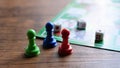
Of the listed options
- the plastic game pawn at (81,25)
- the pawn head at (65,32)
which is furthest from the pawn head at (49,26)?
the plastic game pawn at (81,25)

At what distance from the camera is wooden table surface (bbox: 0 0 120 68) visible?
0.81 meters

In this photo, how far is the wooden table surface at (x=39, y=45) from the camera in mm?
811

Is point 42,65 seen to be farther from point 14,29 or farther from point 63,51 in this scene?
point 14,29

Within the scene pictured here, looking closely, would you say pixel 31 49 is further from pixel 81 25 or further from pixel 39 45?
pixel 81 25

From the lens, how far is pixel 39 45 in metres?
0.92

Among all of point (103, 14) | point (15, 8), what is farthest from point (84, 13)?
point (15, 8)

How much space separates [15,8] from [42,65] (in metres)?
0.52

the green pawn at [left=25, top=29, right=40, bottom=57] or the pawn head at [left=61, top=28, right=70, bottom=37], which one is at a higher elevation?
the pawn head at [left=61, top=28, right=70, bottom=37]

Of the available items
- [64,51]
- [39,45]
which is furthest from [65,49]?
[39,45]

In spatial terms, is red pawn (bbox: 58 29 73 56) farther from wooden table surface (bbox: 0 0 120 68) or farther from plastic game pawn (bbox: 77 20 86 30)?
plastic game pawn (bbox: 77 20 86 30)

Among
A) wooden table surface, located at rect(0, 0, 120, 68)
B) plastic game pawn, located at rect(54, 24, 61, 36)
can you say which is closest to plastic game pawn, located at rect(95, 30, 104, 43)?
wooden table surface, located at rect(0, 0, 120, 68)

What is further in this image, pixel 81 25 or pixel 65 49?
pixel 81 25

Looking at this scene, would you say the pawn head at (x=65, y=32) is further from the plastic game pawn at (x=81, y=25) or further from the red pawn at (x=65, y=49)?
the plastic game pawn at (x=81, y=25)

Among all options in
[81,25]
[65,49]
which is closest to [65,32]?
[65,49]
